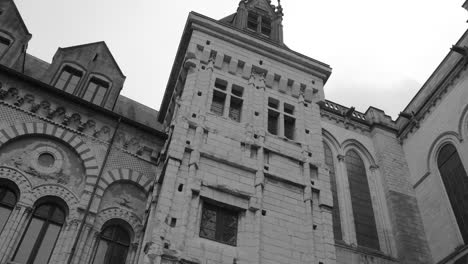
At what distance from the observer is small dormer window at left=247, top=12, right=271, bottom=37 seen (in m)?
23.1

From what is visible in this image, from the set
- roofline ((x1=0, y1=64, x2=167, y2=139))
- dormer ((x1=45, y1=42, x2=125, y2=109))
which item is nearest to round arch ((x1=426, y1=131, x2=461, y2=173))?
roofline ((x1=0, y1=64, x2=167, y2=139))

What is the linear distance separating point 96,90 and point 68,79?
3.54 feet

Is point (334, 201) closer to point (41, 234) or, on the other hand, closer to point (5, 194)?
point (41, 234)

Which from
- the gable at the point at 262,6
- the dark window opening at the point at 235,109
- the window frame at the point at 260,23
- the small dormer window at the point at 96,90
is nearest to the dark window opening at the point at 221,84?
the dark window opening at the point at 235,109

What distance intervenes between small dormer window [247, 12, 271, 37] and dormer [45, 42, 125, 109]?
26.4 feet

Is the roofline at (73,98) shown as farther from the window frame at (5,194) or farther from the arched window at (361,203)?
the arched window at (361,203)

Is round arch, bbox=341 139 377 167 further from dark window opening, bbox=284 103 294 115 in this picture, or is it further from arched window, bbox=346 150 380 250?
dark window opening, bbox=284 103 294 115

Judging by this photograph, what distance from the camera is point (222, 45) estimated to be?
1894cm

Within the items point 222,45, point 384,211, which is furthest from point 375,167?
point 222,45

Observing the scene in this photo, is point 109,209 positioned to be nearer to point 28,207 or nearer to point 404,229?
point 28,207

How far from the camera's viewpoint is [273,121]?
17.7 metres

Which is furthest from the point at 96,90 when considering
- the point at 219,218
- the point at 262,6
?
the point at 262,6

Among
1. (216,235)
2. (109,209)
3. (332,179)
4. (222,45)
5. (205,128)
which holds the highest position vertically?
(222,45)

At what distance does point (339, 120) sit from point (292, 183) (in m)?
8.70
